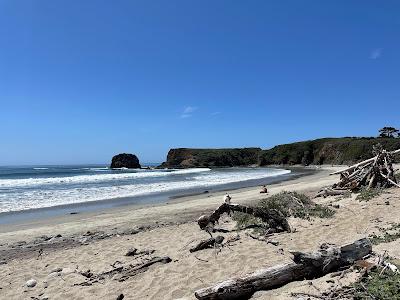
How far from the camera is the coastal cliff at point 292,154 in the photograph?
261 feet

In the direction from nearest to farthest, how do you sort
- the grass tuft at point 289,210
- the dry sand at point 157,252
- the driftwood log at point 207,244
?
the dry sand at point 157,252, the driftwood log at point 207,244, the grass tuft at point 289,210

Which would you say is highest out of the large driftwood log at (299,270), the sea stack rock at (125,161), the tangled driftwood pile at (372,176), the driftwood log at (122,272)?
the sea stack rock at (125,161)

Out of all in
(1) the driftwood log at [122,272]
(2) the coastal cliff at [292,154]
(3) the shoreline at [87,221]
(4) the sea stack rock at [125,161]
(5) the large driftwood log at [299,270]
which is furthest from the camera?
(4) the sea stack rock at [125,161]

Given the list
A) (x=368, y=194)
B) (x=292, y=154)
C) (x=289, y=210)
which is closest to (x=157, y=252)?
(x=289, y=210)

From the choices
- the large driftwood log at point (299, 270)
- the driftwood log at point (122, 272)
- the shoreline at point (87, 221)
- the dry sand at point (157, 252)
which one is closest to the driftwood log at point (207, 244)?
the dry sand at point (157, 252)

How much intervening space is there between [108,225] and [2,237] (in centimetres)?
327

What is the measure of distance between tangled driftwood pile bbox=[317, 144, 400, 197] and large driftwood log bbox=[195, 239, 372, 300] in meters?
10.3

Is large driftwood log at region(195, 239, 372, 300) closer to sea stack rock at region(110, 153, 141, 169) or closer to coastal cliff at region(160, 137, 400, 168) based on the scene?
coastal cliff at region(160, 137, 400, 168)

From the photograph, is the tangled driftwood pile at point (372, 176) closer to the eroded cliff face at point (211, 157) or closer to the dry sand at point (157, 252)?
the dry sand at point (157, 252)

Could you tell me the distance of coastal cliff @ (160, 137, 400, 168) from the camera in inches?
3135

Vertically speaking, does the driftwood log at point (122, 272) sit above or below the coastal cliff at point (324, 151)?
below

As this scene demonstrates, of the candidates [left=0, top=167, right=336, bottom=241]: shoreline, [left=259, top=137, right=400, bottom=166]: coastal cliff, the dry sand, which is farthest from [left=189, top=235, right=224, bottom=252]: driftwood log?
[left=259, top=137, right=400, bottom=166]: coastal cliff

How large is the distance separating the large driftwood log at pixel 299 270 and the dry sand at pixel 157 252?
0.14 meters

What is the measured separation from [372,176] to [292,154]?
8654cm
